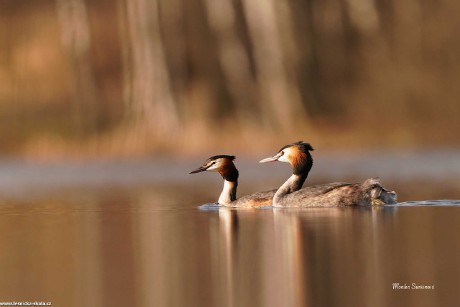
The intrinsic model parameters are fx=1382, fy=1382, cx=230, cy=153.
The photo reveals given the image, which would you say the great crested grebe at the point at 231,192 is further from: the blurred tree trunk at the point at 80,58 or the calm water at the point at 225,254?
the blurred tree trunk at the point at 80,58

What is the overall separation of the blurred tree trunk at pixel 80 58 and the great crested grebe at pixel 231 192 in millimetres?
19543

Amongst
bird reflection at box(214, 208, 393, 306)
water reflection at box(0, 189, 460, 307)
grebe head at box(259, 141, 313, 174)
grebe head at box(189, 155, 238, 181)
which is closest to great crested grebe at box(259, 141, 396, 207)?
grebe head at box(259, 141, 313, 174)

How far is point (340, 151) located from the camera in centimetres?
3697

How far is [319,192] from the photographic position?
19.6 meters

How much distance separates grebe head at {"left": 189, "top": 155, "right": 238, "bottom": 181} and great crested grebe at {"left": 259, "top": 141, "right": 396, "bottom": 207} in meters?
0.81

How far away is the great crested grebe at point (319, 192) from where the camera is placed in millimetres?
19141

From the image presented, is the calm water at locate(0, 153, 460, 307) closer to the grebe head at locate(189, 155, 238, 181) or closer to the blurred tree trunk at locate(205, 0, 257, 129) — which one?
the grebe head at locate(189, 155, 238, 181)

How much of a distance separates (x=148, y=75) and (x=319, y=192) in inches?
783

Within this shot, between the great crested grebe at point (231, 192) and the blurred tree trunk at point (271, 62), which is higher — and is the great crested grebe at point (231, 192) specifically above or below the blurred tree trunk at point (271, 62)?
below

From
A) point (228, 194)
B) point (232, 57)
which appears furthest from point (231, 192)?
point (232, 57)

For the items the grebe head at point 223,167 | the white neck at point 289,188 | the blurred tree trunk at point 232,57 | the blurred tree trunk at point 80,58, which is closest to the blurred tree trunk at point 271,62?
the blurred tree trunk at point 232,57

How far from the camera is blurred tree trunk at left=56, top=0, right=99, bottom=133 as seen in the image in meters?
40.7

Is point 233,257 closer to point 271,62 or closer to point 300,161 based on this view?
point 300,161

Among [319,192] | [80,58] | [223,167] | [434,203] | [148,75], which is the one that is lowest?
[434,203]
